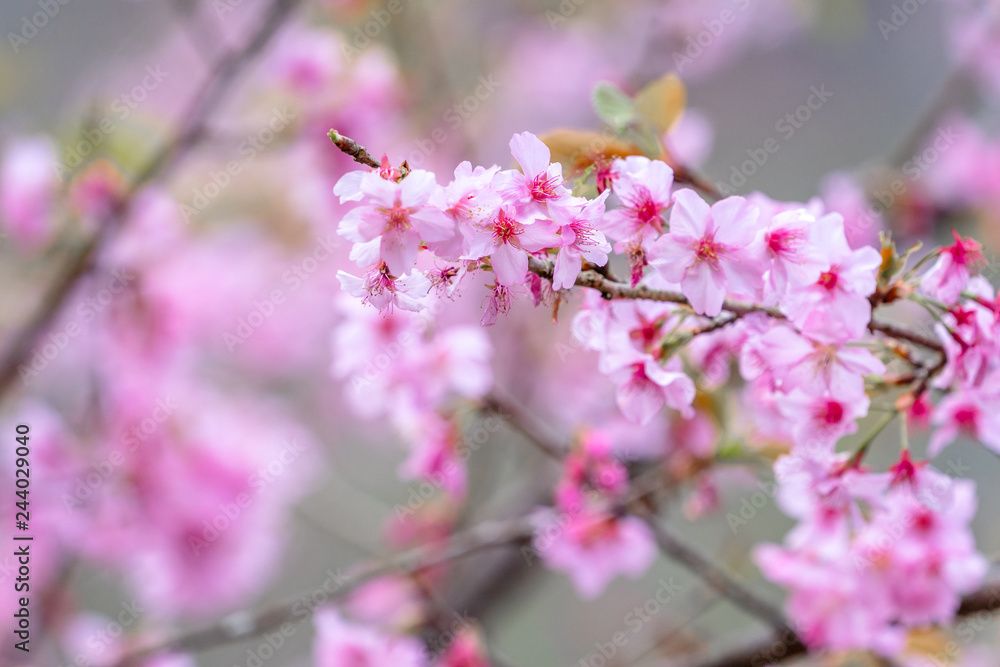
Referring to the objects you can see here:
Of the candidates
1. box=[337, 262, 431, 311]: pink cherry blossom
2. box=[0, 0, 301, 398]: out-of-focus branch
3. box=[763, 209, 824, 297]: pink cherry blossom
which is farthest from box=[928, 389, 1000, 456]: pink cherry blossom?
box=[0, 0, 301, 398]: out-of-focus branch

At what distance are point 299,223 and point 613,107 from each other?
129cm

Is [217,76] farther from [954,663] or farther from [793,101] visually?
[793,101]

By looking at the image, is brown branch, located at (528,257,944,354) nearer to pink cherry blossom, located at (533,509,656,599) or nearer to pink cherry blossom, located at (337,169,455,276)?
pink cherry blossom, located at (337,169,455,276)

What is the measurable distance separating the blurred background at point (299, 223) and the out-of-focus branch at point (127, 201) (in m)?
0.03

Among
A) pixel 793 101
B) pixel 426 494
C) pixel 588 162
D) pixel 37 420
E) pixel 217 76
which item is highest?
pixel 217 76

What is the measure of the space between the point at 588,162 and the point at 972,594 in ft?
2.14

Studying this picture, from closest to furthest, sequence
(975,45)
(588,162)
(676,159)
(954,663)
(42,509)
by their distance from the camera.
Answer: (588,162)
(676,159)
(954,663)
(42,509)
(975,45)

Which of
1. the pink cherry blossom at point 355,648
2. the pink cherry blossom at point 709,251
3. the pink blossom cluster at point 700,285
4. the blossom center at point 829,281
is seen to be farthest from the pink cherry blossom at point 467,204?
the pink cherry blossom at point 355,648

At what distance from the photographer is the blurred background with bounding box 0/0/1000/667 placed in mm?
1281

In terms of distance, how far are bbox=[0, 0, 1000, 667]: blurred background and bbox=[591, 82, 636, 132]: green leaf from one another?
11 cm

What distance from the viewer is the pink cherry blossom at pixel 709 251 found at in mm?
475

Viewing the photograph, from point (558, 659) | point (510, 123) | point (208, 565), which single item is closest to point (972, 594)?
point (208, 565)

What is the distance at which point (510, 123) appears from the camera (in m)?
2.43

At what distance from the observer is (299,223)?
71.1 inches
